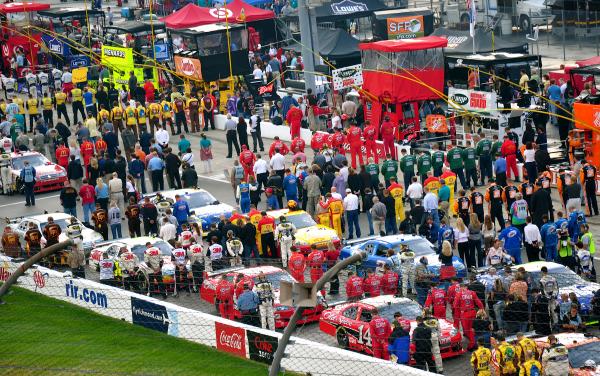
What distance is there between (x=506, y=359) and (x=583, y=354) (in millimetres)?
1218

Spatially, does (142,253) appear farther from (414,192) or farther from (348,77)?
(348,77)

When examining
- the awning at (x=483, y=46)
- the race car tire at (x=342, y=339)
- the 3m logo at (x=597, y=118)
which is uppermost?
the awning at (x=483, y=46)

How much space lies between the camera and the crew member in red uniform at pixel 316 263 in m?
26.0

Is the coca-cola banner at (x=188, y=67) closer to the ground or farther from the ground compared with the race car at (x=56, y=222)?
farther from the ground

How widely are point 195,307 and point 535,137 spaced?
43.7 feet

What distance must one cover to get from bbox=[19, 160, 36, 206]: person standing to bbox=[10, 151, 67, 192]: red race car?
110 centimetres

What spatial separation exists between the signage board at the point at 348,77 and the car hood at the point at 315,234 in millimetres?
11657

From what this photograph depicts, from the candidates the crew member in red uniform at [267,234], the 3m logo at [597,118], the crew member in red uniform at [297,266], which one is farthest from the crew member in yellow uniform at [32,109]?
the crew member in red uniform at [297,266]

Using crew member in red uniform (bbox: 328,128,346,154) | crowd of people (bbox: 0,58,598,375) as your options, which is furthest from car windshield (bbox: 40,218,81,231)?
crew member in red uniform (bbox: 328,128,346,154)

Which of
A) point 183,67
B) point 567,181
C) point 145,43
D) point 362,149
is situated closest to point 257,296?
point 567,181

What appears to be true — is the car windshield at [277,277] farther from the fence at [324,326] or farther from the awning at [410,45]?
the awning at [410,45]

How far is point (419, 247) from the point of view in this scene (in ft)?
88.3

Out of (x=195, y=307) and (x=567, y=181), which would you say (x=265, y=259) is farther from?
(x=567, y=181)

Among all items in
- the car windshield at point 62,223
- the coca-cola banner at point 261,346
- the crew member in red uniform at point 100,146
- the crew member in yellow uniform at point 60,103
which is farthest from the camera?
the crew member in yellow uniform at point 60,103
